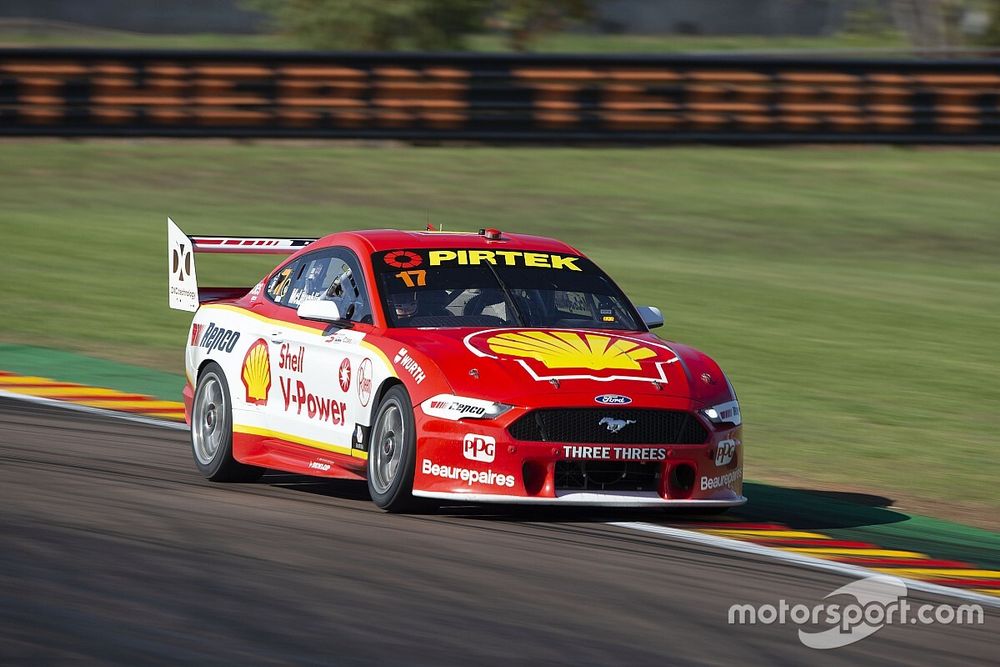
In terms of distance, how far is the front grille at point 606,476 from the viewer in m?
8.05

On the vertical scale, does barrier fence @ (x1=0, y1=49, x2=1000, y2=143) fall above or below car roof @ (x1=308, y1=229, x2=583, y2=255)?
above

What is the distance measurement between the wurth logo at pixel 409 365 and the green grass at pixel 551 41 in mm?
36083

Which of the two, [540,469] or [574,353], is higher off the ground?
[574,353]

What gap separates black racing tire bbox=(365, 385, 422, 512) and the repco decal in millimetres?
1677

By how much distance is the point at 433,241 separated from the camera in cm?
950

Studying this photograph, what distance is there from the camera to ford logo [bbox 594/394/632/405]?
8039 mm

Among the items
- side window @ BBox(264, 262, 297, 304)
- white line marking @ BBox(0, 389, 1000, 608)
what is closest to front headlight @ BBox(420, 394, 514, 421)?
white line marking @ BBox(0, 389, 1000, 608)

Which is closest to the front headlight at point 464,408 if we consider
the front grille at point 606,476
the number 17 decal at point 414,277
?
the front grille at point 606,476

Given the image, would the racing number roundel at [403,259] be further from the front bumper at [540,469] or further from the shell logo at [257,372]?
→ the front bumper at [540,469]

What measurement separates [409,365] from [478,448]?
0.56 m

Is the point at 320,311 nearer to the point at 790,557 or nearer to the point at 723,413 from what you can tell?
the point at 723,413

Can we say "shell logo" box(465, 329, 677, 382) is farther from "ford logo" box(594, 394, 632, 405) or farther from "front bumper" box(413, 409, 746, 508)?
"front bumper" box(413, 409, 746, 508)

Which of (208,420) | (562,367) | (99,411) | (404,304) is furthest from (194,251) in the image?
(562,367)

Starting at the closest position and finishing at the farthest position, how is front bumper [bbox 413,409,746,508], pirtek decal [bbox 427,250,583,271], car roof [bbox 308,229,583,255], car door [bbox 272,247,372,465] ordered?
front bumper [bbox 413,409,746,508] < car door [bbox 272,247,372,465] < pirtek decal [bbox 427,250,583,271] < car roof [bbox 308,229,583,255]
